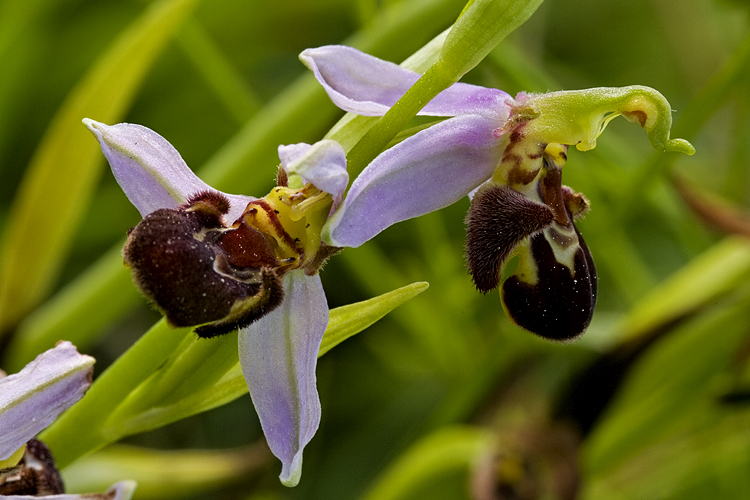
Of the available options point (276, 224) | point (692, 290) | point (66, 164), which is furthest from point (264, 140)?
point (692, 290)

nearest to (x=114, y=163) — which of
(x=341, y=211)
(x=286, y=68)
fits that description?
(x=341, y=211)

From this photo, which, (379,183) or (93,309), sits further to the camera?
(93,309)

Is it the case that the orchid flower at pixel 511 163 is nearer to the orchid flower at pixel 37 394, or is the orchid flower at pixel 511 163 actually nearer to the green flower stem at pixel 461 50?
the green flower stem at pixel 461 50

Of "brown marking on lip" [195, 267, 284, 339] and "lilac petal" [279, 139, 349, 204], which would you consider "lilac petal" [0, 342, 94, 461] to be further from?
"lilac petal" [279, 139, 349, 204]

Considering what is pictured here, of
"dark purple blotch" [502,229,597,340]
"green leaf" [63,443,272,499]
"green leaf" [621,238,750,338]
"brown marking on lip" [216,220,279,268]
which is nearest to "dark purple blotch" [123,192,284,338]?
"brown marking on lip" [216,220,279,268]

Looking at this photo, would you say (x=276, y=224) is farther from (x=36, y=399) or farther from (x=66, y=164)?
(x=66, y=164)

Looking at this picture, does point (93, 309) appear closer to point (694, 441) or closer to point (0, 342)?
point (0, 342)

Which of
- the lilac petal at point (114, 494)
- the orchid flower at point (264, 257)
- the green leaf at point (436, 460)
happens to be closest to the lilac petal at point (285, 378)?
the orchid flower at point (264, 257)
